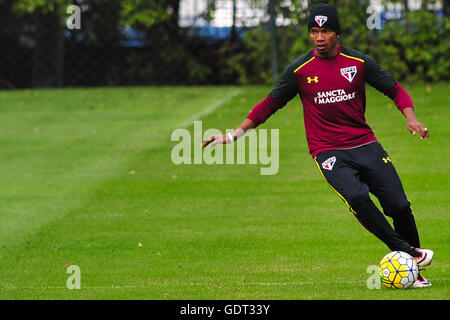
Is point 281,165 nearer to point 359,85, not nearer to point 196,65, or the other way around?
point 359,85

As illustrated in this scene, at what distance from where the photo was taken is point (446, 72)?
23.9 meters

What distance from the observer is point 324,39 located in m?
7.29

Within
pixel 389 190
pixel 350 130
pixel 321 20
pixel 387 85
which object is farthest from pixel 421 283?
pixel 321 20

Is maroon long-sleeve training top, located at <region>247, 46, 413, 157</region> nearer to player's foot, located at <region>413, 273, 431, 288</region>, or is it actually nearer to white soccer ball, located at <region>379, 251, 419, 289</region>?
white soccer ball, located at <region>379, 251, 419, 289</region>

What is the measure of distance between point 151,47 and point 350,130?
2045 centimetres

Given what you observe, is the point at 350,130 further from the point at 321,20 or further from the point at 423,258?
the point at 423,258

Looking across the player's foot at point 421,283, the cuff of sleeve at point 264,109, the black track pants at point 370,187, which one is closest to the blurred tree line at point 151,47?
the cuff of sleeve at point 264,109

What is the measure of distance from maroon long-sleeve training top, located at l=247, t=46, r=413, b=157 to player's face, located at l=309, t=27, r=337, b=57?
11 cm

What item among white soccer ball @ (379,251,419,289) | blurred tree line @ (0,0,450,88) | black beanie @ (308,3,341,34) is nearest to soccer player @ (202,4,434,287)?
black beanie @ (308,3,341,34)

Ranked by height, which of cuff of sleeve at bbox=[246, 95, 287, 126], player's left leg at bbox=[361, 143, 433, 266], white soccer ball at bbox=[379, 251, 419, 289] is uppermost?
cuff of sleeve at bbox=[246, 95, 287, 126]

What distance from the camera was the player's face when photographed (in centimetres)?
729
